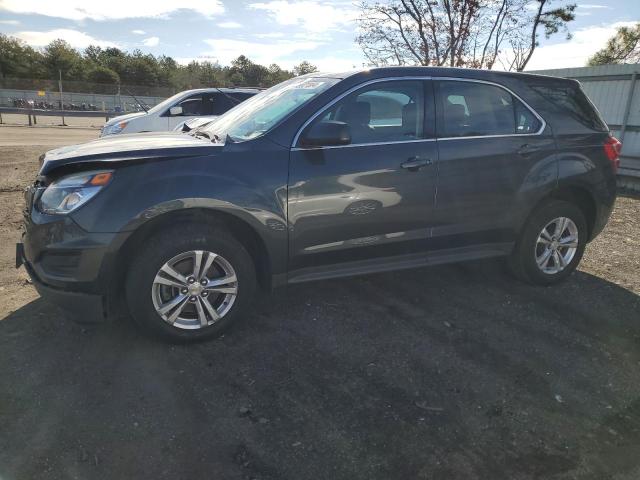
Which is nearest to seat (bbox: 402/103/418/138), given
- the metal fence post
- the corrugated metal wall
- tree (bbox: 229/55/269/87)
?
the corrugated metal wall

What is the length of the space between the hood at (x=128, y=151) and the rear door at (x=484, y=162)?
1866mm

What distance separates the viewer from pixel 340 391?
3000 mm

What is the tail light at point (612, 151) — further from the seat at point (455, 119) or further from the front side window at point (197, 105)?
the front side window at point (197, 105)

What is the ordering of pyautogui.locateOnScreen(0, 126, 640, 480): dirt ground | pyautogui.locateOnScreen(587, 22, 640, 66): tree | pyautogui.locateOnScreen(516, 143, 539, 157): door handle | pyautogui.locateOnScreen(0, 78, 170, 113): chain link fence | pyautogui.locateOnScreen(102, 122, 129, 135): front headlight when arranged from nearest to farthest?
pyautogui.locateOnScreen(0, 126, 640, 480): dirt ground
pyautogui.locateOnScreen(516, 143, 539, 157): door handle
pyautogui.locateOnScreen(102, 122, 129, 135): front headlight
pyautogui.locateOnScreen(587, 22, 640, 66): tree
pyautogui.locateOnScreen(0, 78, 170, 113): chain link fence

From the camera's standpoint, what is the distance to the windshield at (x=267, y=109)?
12.0ft

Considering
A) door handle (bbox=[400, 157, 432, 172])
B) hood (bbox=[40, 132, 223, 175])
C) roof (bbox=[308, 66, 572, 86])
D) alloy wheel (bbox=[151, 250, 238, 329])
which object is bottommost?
alloy wheel (bbox=[151, 250, 238, 329])

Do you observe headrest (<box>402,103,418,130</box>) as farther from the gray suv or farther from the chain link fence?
the chain link fence

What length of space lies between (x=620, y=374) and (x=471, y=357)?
3.20 feet

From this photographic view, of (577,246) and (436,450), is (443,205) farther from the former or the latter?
(436,450)

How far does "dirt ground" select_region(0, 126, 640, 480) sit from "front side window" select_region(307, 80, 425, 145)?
56.2 inches

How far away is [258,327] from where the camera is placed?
3754 mm

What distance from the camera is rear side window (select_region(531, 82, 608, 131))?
14.8 ft

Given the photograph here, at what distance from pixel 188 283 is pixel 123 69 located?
7159 cm

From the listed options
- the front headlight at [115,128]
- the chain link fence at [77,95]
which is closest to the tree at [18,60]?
the chain link fence at [77,95]
